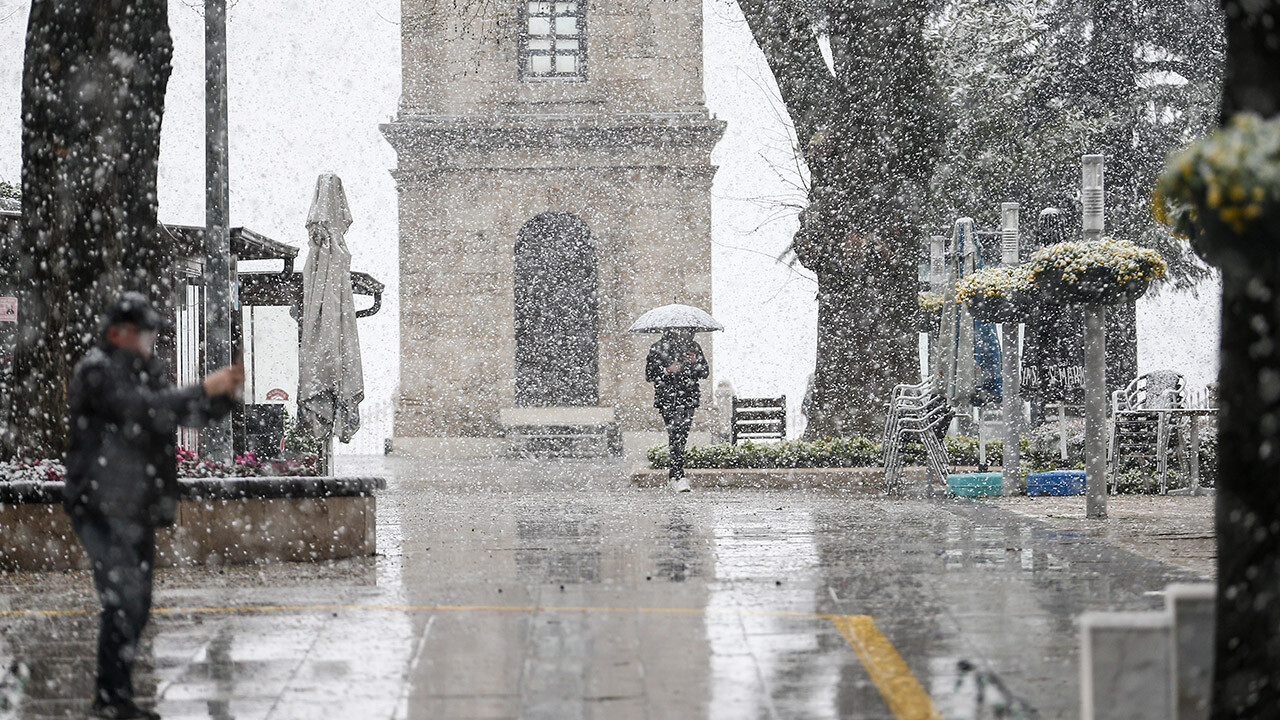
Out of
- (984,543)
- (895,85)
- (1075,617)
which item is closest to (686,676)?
(1075,617)

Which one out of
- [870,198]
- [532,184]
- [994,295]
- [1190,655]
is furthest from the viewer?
[532,184]

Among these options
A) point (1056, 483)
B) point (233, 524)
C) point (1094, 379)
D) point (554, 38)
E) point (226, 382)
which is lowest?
point (1056, 483)

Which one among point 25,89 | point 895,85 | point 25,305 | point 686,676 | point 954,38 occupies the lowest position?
point 686,676

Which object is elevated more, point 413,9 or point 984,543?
point 413,9

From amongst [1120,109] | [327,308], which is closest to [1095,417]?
[327,308]

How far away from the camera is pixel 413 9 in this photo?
34.5 metres

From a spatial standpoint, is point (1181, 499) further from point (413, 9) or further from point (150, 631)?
point (413, 9)

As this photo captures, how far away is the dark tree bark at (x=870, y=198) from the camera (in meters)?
19.2

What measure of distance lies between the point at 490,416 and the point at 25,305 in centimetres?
2346

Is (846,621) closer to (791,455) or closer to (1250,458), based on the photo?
(1250,458)

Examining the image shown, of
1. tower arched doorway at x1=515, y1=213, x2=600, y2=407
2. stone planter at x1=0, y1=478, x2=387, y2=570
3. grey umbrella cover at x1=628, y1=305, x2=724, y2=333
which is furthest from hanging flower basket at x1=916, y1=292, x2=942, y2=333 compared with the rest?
stone planter at x1=0, y1=478, x2=387, y2=570

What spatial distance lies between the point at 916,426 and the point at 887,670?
10.8m

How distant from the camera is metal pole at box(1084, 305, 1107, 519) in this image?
43.0ft

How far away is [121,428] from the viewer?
18.3ft
